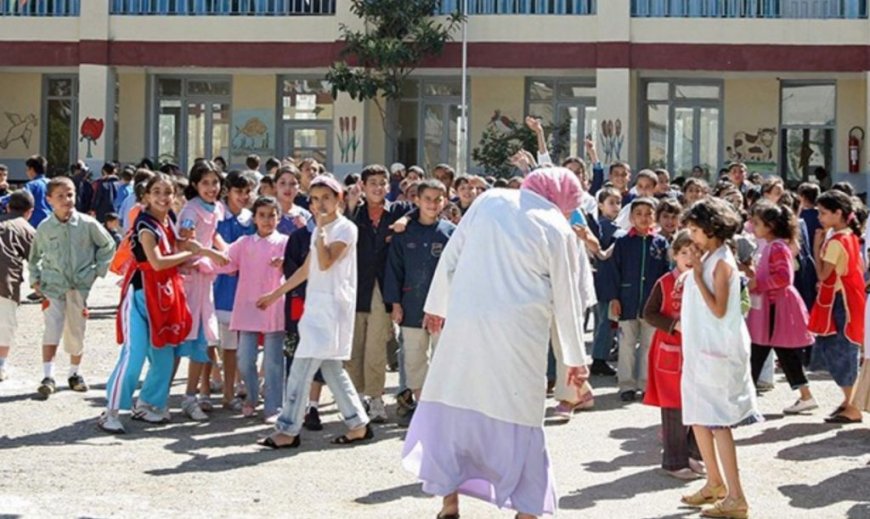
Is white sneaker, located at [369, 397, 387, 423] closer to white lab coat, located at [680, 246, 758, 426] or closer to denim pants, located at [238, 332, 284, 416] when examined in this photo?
denim pants, located at [238, 332, 284, 416]

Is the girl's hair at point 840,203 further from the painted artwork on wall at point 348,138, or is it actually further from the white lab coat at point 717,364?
the painted artwork on wall at point 348,138

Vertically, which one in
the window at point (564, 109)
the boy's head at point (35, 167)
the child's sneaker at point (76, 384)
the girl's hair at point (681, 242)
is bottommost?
the child's sneaker at point (76, 384)

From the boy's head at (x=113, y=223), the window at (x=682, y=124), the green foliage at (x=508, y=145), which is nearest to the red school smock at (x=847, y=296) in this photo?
the boy's head at (x=113, y=223)

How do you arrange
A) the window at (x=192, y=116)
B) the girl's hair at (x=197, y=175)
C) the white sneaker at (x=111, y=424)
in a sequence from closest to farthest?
the white sneaker at (x=111, y=424) < the girl's hair at (x=197, y=175) < the window at (x=192, y=116)

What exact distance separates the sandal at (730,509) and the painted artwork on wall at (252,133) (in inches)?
1022

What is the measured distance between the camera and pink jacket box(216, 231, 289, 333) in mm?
10562

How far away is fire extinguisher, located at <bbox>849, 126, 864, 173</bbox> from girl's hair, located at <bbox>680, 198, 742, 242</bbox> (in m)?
23.8

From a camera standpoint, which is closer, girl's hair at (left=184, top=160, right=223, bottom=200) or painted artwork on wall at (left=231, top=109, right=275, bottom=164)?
girl's hair at (left=184, top=160, right=223, bottom=200)

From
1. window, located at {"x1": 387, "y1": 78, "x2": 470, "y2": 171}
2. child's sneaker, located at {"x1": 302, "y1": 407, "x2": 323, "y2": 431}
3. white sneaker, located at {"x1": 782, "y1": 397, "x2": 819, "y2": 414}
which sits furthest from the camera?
Answer: window, located at {"x1": 387, "y1": 78, "x2": 470, "y2": 171}

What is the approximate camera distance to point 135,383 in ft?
33.3

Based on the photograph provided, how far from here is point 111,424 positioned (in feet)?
33.0

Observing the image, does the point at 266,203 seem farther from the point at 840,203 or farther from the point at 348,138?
the point at 348,138

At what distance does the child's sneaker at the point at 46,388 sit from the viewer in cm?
1138

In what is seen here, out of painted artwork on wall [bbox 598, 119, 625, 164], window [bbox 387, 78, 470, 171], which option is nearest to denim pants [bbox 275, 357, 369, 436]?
painted artwork on wall [bbox 598, 119, 625, 164]
